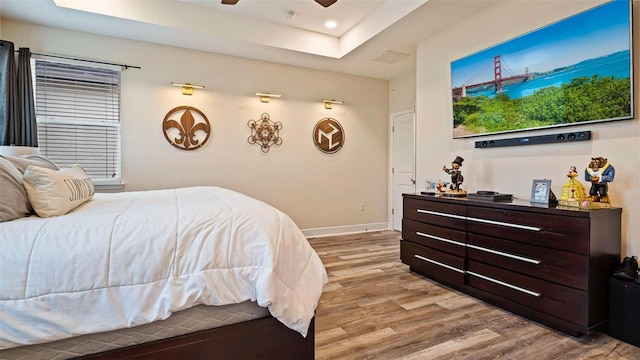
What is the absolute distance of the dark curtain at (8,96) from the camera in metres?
3.15

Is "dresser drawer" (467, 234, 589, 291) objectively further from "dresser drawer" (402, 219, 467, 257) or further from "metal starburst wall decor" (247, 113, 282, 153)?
"metal starburst wall decor" (247, 113, 282, 153)

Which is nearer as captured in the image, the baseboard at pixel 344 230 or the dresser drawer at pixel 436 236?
the dresser drawer at pixel 436 236

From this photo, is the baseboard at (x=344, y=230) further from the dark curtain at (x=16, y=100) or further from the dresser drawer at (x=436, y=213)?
the dark curtain at (x=16, y=100)

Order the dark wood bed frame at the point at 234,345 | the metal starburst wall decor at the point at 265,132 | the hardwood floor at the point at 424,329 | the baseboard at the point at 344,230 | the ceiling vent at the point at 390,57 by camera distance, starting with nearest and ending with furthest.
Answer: the dark wood bed frame at the point at 234,345, the hardwood floor at the point at 424,329, the ceiling vent at the point at 390,57, the metal starburst wall decor at the point at 265,132, the baseboard at the point at 344,230

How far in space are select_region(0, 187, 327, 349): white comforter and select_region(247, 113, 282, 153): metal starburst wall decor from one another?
126 inches

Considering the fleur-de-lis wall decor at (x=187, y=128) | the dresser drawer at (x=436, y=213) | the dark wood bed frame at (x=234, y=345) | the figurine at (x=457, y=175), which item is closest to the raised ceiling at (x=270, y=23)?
the fleur-de-lis wall decor at (x=187, y=128)

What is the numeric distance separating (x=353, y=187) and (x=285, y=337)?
4061 millimetres

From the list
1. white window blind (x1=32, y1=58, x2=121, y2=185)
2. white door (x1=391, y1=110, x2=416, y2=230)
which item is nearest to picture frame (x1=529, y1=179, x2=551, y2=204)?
white door (x1=391, y1=110, x2=416, y2=230)

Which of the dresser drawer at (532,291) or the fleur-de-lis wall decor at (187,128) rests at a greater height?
the fleur-de-lis wall decor at (187,128)

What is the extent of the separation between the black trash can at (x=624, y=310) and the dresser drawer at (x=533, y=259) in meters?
0.25

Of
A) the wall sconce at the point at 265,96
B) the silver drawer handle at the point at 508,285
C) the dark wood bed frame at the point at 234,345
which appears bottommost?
the silver drawer handle at the point at 508,285

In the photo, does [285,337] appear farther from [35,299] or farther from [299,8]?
[299,8]

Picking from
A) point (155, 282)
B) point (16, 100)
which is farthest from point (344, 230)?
point (16, 100)

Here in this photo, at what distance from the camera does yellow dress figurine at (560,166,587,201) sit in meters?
2.19
